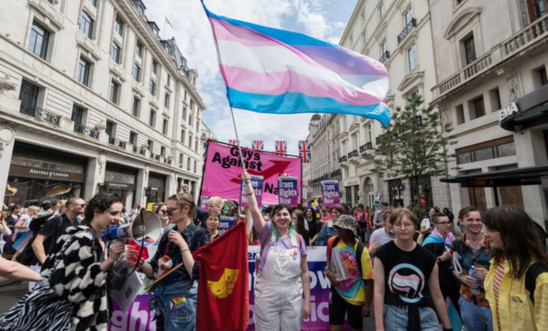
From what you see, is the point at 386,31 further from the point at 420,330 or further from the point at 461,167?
the point at 420,330

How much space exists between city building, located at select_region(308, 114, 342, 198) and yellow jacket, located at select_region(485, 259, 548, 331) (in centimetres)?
3298

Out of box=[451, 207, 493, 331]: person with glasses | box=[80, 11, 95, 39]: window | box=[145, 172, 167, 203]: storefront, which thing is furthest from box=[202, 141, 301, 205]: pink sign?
box=[145, 172, 167, 203]: storefront

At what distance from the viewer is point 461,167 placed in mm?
13328

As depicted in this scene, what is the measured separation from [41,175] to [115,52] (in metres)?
13.2

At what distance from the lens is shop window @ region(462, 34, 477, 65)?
13.7 meters

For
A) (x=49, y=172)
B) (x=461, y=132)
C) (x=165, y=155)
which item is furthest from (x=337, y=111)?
(x=165, y=155)

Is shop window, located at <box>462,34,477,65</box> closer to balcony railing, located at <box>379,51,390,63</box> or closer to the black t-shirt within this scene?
balcony railing, located at <box>379,51,390,63</box>

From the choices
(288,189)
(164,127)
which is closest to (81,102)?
(164,127)

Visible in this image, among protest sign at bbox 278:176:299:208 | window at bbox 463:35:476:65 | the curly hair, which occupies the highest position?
window at bbox 463:35:476:65

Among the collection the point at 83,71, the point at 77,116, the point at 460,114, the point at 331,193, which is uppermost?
the point at 83,71

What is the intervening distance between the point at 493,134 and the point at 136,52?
30149 mm

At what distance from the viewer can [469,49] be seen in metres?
14.0

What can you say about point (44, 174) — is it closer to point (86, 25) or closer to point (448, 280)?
point (86, 25)

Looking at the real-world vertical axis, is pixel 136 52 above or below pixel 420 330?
above
